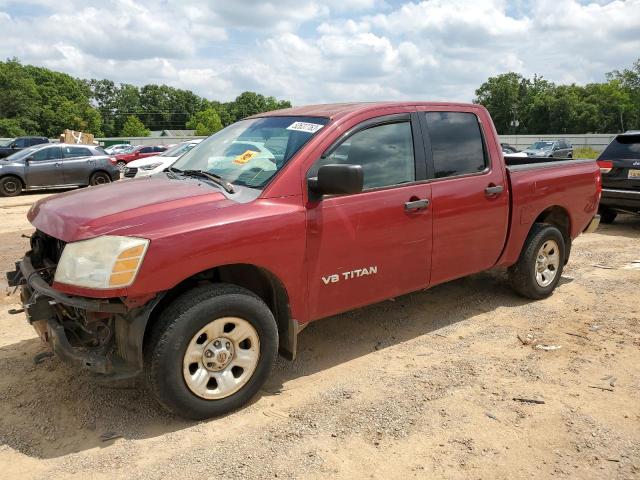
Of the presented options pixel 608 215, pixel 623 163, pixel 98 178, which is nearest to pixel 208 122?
pixel 98 178

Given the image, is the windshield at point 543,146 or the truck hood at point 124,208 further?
the windshield at point 543,146

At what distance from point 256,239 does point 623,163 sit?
7797 millimetres

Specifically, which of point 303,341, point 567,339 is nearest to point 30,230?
point 303,341

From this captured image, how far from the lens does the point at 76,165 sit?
1641 cm

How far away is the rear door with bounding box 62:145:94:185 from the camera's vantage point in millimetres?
16297

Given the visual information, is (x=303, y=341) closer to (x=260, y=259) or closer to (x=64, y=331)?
(x=260, y=259)

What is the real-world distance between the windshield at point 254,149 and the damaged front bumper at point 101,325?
114 centimetres

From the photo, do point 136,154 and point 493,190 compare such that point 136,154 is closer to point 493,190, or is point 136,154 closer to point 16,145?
point 16,145

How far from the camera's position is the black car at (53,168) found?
51.0ft

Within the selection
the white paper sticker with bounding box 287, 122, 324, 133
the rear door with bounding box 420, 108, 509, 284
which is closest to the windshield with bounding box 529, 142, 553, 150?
the rear door with bounding box 420, 108, 509, 284

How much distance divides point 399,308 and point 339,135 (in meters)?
2.13

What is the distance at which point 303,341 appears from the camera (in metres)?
4.38

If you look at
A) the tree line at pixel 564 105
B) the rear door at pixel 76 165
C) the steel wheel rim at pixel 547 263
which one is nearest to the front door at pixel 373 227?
the steel wheel rim at pixel 547 263

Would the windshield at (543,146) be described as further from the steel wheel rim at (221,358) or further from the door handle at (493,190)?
the steel wheel rim at (221,358)
